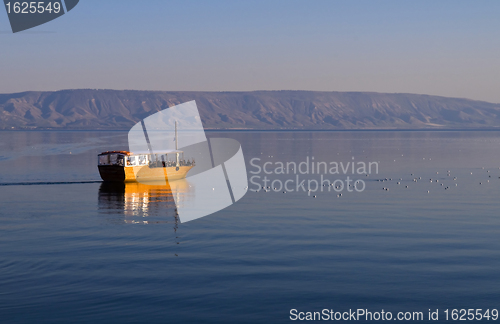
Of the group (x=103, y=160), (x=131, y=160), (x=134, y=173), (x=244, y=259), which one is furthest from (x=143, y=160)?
(x=244, y=259)

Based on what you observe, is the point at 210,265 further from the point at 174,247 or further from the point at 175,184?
the point at 175,184

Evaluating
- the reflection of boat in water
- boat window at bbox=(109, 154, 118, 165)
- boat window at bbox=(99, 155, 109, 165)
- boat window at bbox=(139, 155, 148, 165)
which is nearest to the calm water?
the reflection of boat in water

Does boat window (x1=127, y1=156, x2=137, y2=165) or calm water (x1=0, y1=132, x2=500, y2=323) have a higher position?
boat window (x1=127, y1=156, x2=137, y2=165)

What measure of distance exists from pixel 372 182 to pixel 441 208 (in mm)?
22105

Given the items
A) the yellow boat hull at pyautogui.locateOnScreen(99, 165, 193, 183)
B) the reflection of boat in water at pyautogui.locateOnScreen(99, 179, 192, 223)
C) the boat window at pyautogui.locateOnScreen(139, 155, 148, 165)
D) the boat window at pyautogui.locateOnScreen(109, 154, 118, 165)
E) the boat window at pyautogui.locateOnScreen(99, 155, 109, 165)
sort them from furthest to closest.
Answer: the boat window at pyautogui.locateOnScreen(109, 154, 118, 165) < the boat window at pyautogui.locateOnScreen(99, 155, 109, 165) < the boat window at pyautogui.locateOnScreen(139, 155, 148, 165) < the yellow boat hull at pyautogui.locateOnScreen(99, 165, 193, 183) < the reflection of boat in water at pyautogui.locateOnScreen(99, 179, 192, 223)

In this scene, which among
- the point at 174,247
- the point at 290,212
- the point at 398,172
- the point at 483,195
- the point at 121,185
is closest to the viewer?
the point at 174,247

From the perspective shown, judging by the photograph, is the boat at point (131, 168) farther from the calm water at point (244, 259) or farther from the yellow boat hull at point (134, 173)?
the calm water at point (244, 259)

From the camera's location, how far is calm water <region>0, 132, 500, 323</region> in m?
22.5

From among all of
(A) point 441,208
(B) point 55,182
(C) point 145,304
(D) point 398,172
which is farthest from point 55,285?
(D) point 398,172

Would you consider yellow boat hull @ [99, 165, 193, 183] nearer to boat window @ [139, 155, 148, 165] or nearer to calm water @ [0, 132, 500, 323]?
boat window @ [139, 155, 148, 165]

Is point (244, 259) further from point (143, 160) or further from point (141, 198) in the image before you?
point (143, 160)

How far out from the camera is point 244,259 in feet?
97.2

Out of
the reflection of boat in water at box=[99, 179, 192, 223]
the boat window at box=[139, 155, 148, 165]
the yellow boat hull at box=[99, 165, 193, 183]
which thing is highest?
the boat window at box=[139, 155, 148, 165]

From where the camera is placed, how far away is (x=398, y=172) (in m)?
85.3
